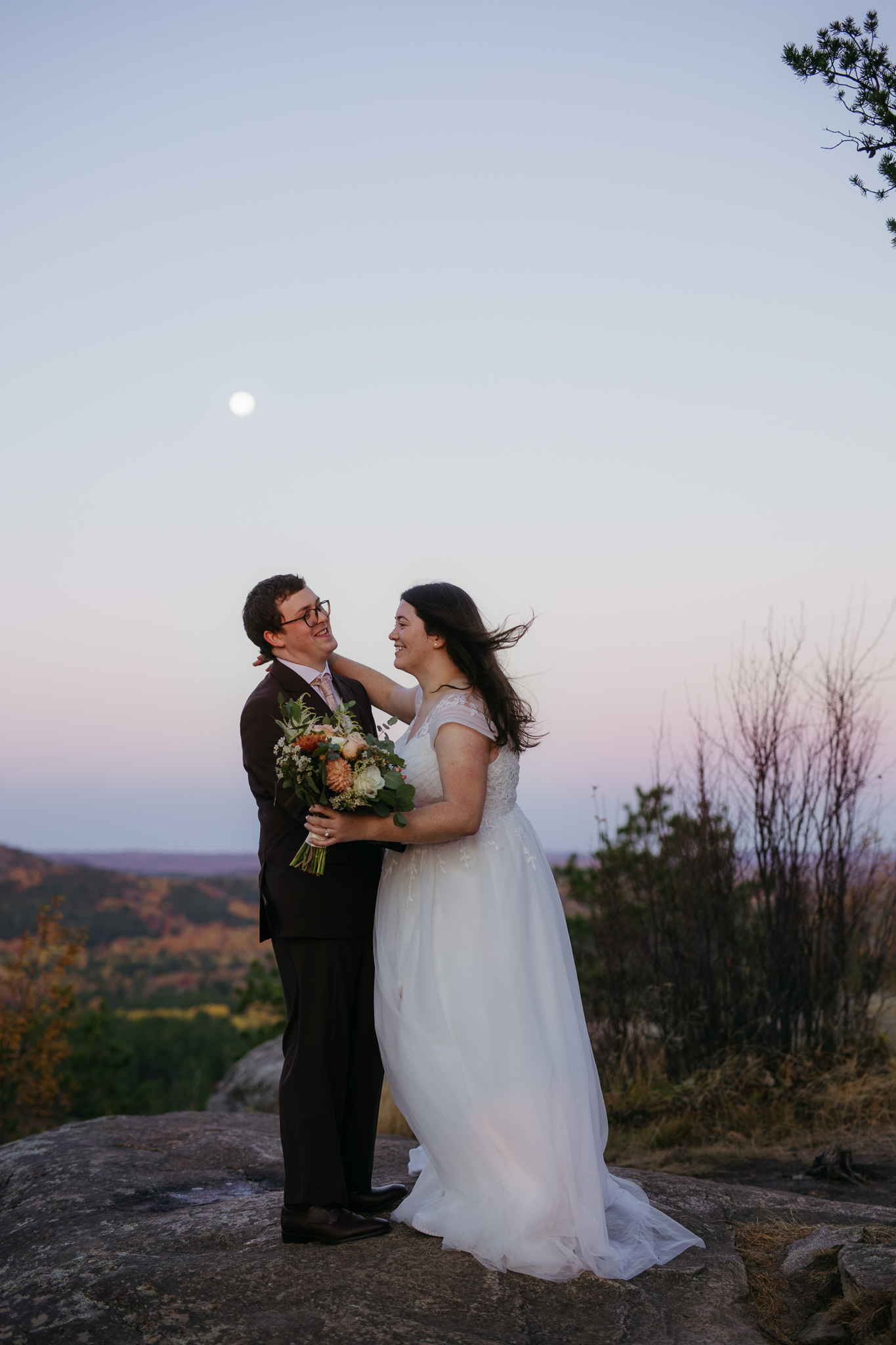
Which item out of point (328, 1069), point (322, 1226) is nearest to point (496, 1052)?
point (328, 1069)

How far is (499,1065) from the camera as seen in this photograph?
140 inches

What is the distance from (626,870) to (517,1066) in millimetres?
5055

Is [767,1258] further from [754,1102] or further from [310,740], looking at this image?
[754,1102]

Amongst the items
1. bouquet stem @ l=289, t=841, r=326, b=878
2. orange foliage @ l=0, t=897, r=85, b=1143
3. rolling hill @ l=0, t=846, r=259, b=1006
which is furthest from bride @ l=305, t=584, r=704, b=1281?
rolling hill @ l=0, t=846, r=259, b=1006

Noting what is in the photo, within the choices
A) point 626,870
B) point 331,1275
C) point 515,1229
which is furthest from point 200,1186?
point 626,870

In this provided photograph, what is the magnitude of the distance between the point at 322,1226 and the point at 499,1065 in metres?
0.83

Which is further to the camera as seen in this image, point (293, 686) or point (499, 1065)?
point (293, 686)

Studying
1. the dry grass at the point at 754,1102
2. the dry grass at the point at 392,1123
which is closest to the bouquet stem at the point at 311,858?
the dry grass at the point at 754,1102

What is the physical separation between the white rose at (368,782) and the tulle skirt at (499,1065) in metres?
0.59

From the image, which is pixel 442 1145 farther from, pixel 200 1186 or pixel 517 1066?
pixel 200 1186

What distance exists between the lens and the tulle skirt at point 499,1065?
347 centimetres

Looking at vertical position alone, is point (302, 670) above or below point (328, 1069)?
above

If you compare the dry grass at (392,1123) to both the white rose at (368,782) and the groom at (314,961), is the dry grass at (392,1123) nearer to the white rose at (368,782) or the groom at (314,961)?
the groom at (314,961)

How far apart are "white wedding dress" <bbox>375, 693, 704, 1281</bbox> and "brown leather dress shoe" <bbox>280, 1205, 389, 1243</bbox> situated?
20 centimetres
